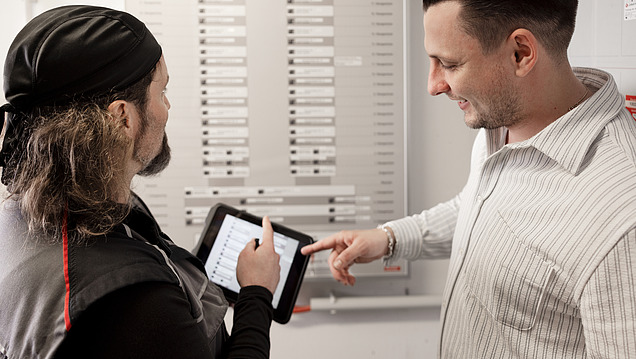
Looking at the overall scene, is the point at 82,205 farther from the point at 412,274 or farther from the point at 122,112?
the point at 412,274

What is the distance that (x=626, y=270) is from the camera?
0.71m

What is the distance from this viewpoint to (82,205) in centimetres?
75

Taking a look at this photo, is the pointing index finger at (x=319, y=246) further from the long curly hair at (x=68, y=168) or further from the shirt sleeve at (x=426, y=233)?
the long curly hair at (x=68, y=168)

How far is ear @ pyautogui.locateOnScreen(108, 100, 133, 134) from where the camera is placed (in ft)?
2.52

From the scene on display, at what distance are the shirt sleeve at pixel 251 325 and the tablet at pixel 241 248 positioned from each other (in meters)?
0.33

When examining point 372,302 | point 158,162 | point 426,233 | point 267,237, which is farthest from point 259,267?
point 372,302

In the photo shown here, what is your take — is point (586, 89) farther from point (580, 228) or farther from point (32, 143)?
point (32, 143)

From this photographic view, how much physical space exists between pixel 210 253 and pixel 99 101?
0.64m

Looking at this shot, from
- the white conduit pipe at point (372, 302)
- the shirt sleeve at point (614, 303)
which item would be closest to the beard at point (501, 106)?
the shirt sleeve at point (614, 303)

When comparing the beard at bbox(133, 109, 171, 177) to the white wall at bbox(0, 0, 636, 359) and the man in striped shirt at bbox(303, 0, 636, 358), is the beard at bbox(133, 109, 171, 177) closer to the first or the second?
the man in striped shirt at bbox(303, 0, 636, 358)

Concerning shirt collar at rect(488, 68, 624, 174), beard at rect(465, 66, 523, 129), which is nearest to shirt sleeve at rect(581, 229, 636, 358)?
shirt collar at rect(488, 68, 624, 174)

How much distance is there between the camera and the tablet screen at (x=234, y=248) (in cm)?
130

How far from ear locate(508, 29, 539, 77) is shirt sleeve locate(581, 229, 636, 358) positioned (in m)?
0.32

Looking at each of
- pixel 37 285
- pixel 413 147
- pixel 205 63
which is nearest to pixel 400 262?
pixel 413 147
